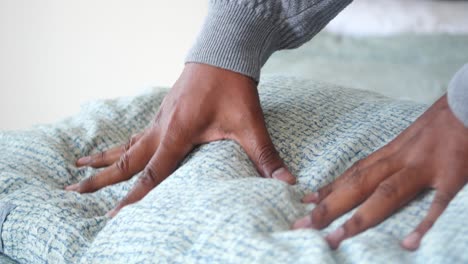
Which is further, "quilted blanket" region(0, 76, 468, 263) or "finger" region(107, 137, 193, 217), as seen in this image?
"finger" region(107, 137, 193, 217)

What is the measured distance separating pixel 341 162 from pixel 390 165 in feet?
0.33

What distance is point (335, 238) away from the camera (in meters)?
0.56

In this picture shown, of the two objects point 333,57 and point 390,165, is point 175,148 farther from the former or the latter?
point 333,57

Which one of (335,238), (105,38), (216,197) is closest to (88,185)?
(216,197)

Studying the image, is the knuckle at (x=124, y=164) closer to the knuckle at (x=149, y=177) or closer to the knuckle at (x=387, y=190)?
the knuckle at (x=149, y=177)

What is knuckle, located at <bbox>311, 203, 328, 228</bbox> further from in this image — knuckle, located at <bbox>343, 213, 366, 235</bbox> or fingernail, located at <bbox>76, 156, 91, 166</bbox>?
fingernail, located at <bbox>76, 156, 91, 166</bbox>

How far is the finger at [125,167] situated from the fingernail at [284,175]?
0.20 meters

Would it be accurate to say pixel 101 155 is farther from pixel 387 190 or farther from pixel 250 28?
pixel 387 190

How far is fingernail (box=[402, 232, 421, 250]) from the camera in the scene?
54 centimetres

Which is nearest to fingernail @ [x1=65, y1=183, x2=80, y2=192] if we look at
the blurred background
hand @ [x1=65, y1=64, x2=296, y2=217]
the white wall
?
hand @ [x1=65, y1=64, x2=296, y2=217]

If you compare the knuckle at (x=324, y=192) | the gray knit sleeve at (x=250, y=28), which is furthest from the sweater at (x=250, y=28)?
the knuckle at (x=324, y=192)

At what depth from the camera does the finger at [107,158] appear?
87cm

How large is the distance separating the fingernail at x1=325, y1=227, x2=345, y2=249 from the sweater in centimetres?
31

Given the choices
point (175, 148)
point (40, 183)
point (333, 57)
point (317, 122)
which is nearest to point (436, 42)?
point (333, 57)
